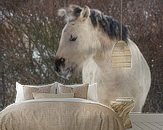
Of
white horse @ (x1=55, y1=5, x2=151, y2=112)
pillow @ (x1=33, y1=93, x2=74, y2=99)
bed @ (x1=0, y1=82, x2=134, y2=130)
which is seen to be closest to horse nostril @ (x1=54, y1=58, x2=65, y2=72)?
white horse @ (x1=55, y1=5, x2=151, y2=112)

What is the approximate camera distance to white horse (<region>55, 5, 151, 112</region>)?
670cm

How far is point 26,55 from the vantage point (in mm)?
6836

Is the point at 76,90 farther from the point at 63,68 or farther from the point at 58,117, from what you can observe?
the point at 58,117

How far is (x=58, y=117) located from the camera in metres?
4.90

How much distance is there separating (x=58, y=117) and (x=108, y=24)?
247 cm

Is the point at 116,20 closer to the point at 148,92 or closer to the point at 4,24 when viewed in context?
the point at 148,92

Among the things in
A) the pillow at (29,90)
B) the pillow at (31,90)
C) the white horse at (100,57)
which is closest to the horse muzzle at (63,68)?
the white horse at (100,57)

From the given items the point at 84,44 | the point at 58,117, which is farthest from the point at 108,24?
the point at 58,117

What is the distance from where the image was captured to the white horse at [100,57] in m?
6.70

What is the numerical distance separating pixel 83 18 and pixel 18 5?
1152mm

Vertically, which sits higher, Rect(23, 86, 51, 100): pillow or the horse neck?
the horse neck

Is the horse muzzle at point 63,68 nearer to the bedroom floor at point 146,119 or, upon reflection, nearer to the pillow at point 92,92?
the pillow at point 92,92

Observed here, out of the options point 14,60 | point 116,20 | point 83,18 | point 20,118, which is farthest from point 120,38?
point 20,118

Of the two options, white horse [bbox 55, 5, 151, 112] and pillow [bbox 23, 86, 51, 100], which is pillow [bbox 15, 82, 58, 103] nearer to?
pillow [bbox 23, 86, 51, 100]
